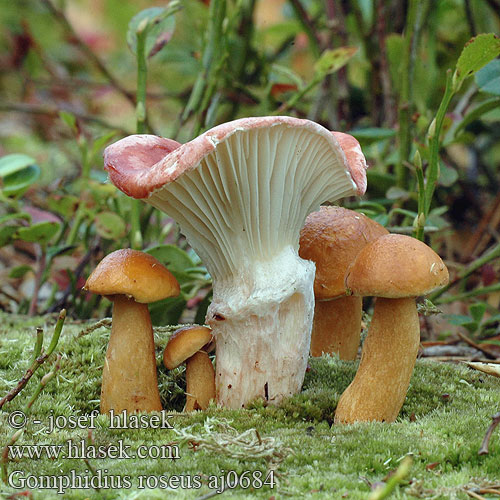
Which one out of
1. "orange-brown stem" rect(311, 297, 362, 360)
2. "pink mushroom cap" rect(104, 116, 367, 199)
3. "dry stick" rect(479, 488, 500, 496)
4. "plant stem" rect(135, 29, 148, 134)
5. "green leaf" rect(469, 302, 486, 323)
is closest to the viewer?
"dry stick" rect(479, 488, 500, 496)

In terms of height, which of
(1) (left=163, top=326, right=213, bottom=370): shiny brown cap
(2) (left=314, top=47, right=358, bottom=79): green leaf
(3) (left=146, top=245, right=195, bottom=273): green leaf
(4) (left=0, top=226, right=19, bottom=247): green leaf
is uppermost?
(2) (left=314, top=47, right=358, bottom=79): green leaf

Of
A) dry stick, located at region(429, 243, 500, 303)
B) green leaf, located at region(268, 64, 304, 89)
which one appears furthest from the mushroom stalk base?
green leaf, located at region(268, 64, 304, 89)

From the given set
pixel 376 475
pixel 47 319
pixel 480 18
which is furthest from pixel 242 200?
pixel 480 18

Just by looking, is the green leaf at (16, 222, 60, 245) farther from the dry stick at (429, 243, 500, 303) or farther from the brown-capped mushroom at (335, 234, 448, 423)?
the dry stick at (429, 243, 500, 303)

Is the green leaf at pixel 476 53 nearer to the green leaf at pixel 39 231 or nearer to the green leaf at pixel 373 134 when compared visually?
the green leaf at pixel 373 134

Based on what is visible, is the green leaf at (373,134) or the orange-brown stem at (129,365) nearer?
the orange-brown stem at (129,365)

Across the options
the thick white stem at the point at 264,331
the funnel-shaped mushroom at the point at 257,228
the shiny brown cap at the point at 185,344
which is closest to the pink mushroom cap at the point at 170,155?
the funnel-shaped mushroom at the point at 257,228

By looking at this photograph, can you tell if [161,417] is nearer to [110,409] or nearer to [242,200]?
[110,409]
